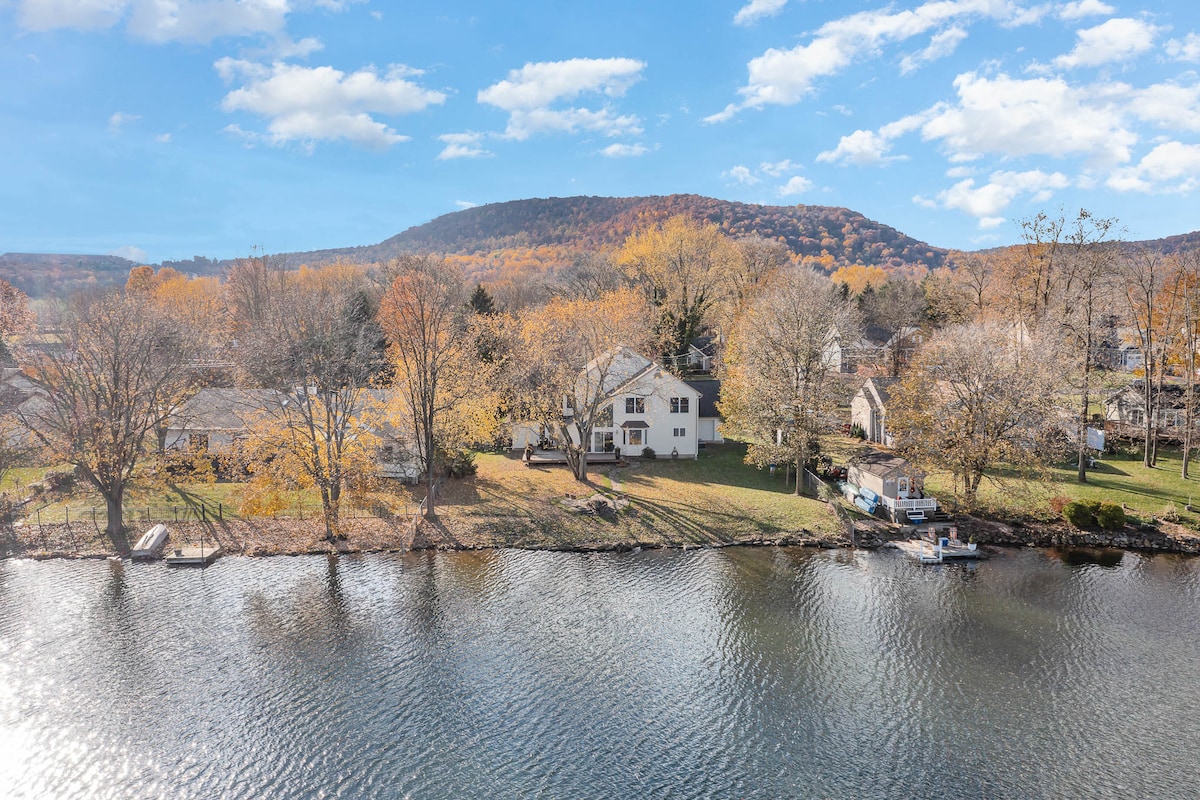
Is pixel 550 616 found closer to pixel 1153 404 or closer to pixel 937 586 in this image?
pixel 937 586

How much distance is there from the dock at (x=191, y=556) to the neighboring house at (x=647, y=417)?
67.8 ft

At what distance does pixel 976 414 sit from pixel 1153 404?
811 inches

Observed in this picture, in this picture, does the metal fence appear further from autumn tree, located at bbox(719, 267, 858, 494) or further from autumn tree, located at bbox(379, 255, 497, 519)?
autumn tree, located at bbox(719, 267, 858, 494)

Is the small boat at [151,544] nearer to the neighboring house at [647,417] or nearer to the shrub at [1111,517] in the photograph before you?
the neighboring house at [647,417]

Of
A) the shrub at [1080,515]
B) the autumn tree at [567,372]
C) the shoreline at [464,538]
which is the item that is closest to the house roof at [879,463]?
the shoreline at [464,538]

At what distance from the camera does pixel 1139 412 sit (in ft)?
160

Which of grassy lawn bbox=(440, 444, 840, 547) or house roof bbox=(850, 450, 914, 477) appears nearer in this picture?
grassy lawn bbox=(440, 444, 840, 547)

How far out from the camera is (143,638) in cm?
2452

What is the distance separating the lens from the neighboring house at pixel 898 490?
36.9 meters

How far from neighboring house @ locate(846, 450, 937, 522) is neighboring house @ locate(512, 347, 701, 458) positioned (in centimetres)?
1312

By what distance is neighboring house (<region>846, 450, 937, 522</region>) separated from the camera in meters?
36.9

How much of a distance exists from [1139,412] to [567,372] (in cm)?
4278

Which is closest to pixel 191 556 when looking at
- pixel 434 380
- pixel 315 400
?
pixel 315 400

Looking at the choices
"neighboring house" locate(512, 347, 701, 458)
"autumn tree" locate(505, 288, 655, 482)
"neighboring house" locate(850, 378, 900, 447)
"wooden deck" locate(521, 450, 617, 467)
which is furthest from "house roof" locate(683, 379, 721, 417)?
"neighboring house" locate(850, 378, 900, 447)
